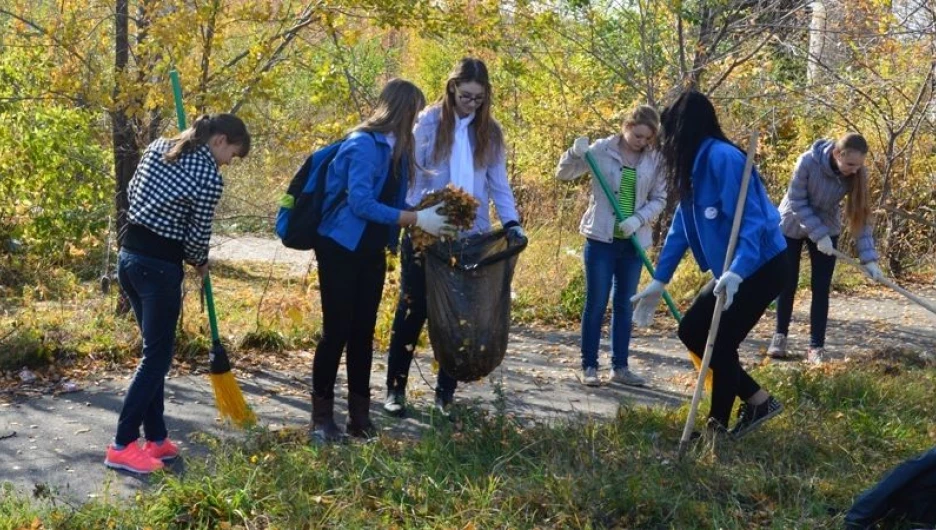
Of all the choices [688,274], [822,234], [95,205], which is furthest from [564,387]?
[95,205]

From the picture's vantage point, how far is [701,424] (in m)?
5.89

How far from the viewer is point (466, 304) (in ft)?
18.2

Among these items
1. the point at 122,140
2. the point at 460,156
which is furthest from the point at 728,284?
the point at 122,140

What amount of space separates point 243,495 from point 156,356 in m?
0.94

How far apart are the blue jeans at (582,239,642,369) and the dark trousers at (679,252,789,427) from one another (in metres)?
1.50

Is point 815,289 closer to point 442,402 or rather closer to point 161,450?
point 442,402

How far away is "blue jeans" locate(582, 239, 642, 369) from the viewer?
6887 millimetres

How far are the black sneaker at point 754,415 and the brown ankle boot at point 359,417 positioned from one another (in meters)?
1.75

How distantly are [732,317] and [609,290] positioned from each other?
1.69 m

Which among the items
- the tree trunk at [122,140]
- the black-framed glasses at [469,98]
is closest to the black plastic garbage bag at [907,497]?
the black-framed glasses at [469,98]

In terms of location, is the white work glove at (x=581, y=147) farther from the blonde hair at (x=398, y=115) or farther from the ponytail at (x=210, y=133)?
the ponytail at (x=210, y=133)

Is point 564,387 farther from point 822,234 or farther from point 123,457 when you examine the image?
point 123,457

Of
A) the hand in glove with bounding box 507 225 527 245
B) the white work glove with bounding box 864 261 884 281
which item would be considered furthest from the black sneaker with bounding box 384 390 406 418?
the white work glove with bounding box 864 261 884 281

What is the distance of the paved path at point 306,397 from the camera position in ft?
17.6
